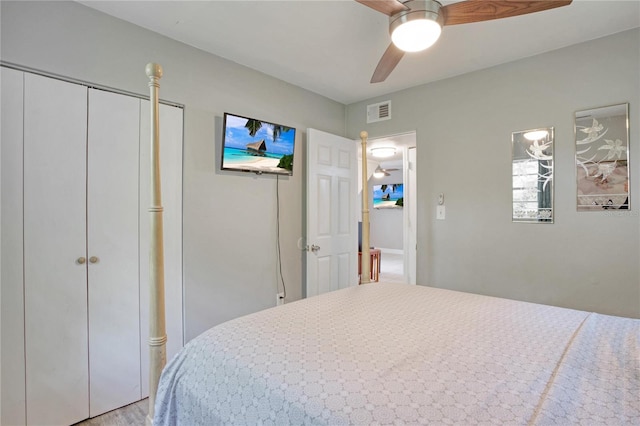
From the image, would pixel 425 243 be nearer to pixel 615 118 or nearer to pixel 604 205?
pixel 604 205

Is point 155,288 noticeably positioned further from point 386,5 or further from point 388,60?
point 388,60

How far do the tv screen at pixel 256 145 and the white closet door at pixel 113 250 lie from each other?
63cm

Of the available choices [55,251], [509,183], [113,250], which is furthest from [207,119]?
[509,183]

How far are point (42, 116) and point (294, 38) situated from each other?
1.56m

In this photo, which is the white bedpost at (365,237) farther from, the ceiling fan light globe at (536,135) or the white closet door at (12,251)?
the white closet door at (12,251)

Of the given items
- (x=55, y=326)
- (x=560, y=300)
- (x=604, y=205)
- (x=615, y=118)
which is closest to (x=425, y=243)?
(x=560, y=300)

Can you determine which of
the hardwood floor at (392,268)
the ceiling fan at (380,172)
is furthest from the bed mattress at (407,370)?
the ceiling fan at (380,172)

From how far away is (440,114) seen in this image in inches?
115

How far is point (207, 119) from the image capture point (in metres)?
2.44

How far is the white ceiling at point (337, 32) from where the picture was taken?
1.87 meters

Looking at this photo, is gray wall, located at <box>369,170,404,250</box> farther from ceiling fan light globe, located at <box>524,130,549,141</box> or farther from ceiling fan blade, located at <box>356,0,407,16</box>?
ceiling fan blade, located at <box>356,0,407,16</box>

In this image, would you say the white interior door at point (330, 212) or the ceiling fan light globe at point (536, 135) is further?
the white interior door at point (330, 212)

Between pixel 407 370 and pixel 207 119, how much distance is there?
7.22ft

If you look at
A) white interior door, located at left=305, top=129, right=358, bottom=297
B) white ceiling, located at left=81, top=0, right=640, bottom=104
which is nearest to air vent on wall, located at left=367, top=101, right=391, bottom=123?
white interior door, located at left=305, top=129, right=358, bottom=297
